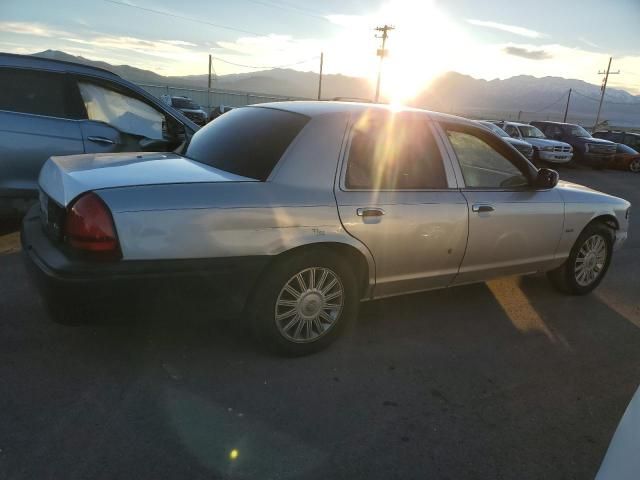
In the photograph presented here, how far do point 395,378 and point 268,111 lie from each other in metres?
2.01

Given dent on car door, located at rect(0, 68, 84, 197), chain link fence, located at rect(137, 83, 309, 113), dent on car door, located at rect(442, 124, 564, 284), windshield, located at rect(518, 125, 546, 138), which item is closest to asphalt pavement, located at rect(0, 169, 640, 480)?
dent on car door, located at rect(442, 124, 564, 284)

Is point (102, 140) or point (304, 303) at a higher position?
point (102, 140)

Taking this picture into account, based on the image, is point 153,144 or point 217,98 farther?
point 217,98

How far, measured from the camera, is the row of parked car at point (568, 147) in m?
19.3

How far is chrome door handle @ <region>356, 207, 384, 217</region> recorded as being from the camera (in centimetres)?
327

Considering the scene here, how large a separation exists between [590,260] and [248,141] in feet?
11.2

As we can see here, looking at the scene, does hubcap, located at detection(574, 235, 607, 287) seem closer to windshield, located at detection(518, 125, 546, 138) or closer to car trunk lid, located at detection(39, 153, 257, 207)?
car trunk lid, located at detection(39, 153, 257, 207)

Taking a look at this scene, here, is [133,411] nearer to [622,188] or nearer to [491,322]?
[491,322]

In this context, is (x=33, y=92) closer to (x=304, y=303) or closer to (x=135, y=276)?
(x=135, y=276)

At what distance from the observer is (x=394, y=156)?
11.6 feet

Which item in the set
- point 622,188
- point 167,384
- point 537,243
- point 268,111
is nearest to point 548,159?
point 622,188

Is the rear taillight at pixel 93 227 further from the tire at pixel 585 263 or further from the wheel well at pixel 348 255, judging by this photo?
the tire at pixel 585 263

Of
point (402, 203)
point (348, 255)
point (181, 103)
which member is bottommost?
point (181, 103)

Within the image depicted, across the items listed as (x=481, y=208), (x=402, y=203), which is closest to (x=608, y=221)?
(x=481, y=208)
